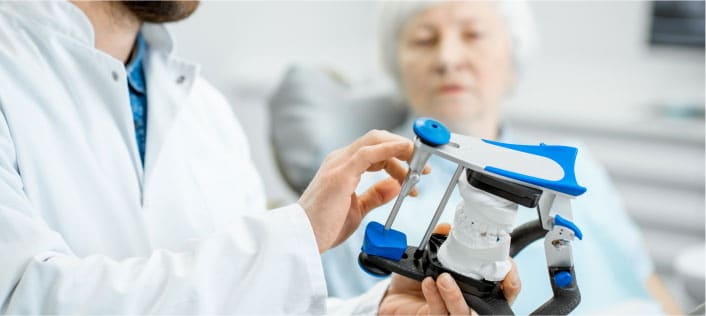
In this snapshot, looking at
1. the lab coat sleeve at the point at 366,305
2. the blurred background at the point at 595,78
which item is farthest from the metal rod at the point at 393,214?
the blurred background at the point at 595,78

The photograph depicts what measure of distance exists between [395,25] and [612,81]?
0.96 metres

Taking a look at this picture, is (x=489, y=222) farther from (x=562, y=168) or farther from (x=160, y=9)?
(x=160, y=9)

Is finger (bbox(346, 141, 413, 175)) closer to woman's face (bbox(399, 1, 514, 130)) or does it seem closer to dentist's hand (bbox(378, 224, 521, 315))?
dentist's hand (bbox(378, 224, 521, 315))

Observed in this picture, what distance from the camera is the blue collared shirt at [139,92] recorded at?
817 millimetres

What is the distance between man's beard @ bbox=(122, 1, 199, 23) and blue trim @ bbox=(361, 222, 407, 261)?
0.35 metres

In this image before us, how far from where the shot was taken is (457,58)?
1.21 meters

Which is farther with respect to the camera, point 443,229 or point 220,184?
point 220,184

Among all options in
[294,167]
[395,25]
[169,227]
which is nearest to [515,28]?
[395,25]

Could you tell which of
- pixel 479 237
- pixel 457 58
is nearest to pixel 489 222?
pixel 479 237

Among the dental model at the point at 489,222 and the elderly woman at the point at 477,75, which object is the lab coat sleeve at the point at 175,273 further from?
the elderly woman at the point at 477,75

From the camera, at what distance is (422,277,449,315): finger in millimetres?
584

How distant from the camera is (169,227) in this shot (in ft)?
2.56

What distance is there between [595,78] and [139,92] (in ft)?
4.92

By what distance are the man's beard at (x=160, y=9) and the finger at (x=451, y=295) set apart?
0.42 m
